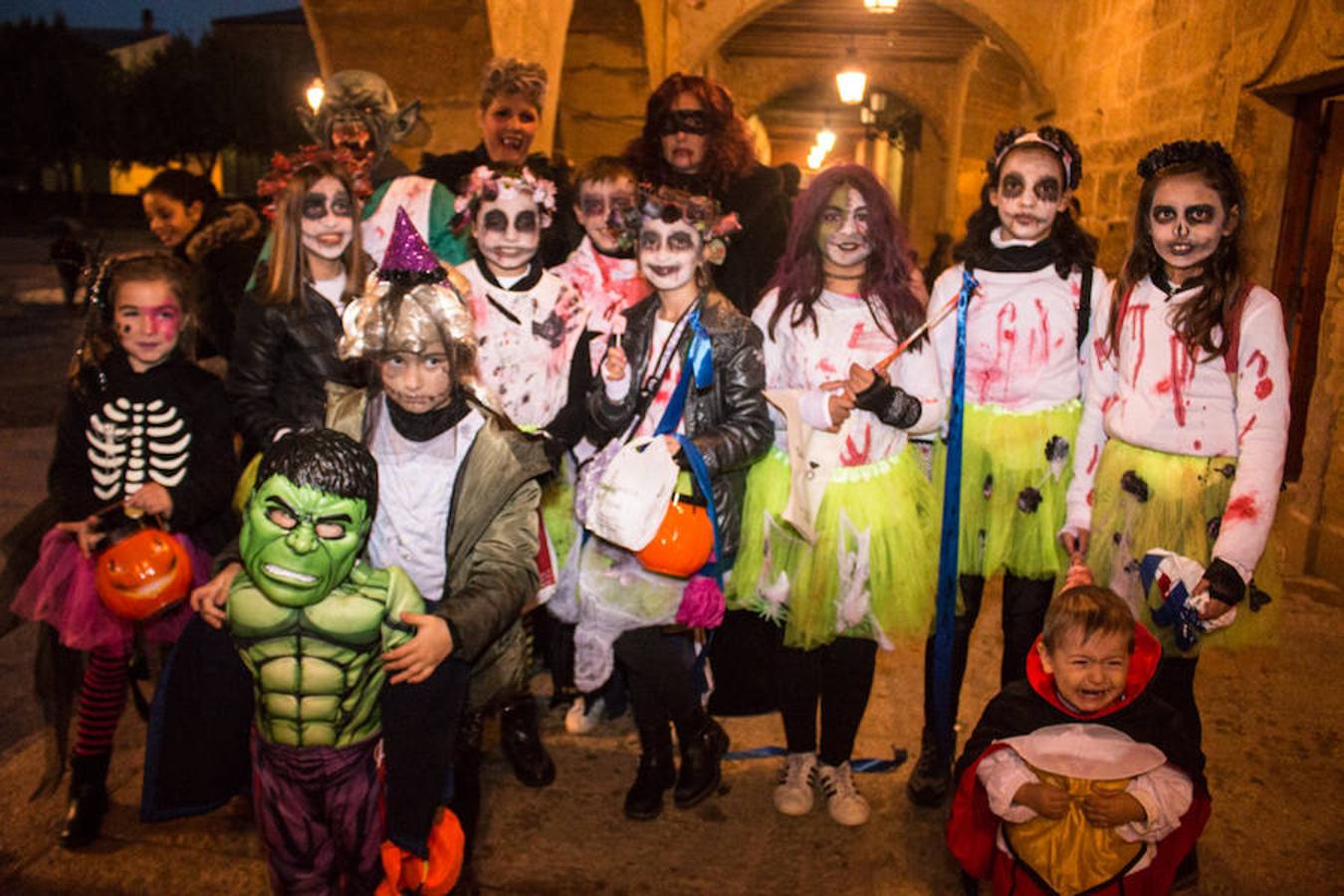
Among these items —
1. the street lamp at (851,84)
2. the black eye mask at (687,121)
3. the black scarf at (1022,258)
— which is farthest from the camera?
the street lamp at (851,84)

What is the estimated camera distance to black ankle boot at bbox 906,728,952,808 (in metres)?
3.26

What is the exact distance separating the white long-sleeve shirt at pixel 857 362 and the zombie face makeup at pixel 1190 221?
700 mm

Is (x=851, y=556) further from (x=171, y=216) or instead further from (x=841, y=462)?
(x=171, y=216)

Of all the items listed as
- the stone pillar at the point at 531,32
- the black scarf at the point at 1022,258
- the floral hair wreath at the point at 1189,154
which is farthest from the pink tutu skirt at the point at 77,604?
the stone pillar at the point at 531,32

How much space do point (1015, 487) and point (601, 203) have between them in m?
1.74

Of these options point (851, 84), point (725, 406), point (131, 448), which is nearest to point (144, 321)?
point (131, 448)

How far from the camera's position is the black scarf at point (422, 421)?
8.06 feet

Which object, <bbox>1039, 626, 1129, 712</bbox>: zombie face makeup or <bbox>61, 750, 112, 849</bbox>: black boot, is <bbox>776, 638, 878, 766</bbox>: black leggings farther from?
<bbox>61, 750, 112, 849</bbox>: black boot

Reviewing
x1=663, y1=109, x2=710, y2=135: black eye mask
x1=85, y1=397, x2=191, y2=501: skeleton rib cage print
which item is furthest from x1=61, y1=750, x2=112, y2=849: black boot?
x1=663, y1=109, x2=710, y2=135: black eye mask

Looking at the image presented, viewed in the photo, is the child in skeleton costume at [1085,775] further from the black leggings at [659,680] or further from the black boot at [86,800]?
the black boot at [86,800]

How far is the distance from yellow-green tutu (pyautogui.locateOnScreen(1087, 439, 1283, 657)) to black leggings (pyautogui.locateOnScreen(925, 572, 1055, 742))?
277 millimetres

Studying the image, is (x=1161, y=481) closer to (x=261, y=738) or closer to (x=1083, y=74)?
(x=261, y=738)

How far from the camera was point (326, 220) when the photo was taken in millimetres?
3146

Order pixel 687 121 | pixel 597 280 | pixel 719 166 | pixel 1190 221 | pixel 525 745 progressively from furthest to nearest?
pixel 719 166
pixel 687 121
pixel 597 280
pixel 525 745
pixel 1190 221
